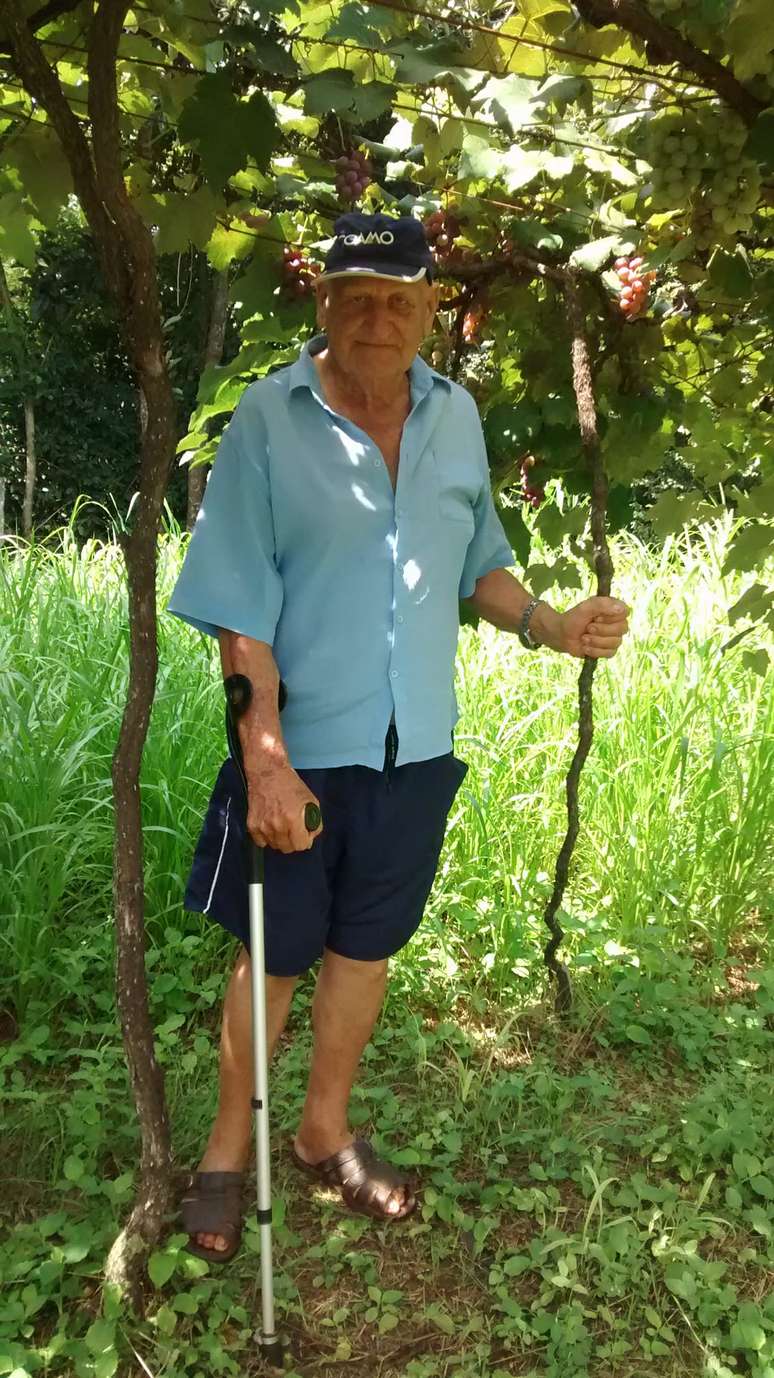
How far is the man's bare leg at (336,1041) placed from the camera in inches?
84.8

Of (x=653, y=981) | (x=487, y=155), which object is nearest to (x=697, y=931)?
(x=653, y=981)

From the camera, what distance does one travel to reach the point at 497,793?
3588mm

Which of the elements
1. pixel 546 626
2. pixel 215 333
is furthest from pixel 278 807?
pixel 215 333

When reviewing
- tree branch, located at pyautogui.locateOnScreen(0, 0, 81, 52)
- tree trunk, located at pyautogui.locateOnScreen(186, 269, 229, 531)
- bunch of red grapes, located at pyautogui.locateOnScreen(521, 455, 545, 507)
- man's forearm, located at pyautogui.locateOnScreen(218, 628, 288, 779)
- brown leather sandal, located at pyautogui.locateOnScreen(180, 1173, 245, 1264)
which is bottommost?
brown leather sandal, located at pyautogui.locateOnScreen(180, 1173, 245, 1264)

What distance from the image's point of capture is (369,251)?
1804 millimetres

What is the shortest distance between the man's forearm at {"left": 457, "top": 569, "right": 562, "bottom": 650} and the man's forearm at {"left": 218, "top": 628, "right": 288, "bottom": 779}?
0.59 meters

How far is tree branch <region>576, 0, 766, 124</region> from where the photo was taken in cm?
156

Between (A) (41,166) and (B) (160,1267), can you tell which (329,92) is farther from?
(B) (160,1267)

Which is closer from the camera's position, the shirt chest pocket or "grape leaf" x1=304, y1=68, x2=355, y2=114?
"grape leaf" x1=304, y1=68, x2=355, y2=114

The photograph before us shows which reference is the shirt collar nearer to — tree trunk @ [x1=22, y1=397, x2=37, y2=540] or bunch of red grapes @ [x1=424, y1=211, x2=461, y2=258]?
bunch of red grapes @ [x1=424, y1=211, x2=461, y2=258]

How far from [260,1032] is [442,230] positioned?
175 centimetres

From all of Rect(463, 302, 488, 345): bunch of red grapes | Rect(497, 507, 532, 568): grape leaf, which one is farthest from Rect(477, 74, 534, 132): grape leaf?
Rect(497, 507, 532, 568): grape leaf

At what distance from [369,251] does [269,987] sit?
1370 mm

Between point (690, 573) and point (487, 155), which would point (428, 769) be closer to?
point (487, 155)
